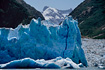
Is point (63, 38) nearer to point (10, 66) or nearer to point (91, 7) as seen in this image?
point (10, 66)

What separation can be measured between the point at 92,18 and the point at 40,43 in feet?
198

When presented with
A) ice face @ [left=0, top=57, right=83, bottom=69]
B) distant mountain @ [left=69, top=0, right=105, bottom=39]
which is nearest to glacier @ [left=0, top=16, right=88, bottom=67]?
ice face @ [left=0, top=57, right=83, bottom=69]

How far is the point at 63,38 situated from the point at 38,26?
2.70m

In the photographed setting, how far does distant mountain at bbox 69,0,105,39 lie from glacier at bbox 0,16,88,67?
144 feet

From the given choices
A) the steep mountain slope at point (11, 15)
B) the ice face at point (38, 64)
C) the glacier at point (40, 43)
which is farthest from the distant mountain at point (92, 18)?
Result: the ice face at point (38, 64)

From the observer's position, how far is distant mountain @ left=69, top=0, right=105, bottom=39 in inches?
2829

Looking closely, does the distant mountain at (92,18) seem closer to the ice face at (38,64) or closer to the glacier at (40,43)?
the glacier at (40,43)

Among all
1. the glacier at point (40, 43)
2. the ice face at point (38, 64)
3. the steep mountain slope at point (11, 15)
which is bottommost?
the ice face at point (38, 64)

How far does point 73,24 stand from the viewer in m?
23.4

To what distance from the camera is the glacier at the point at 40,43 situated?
21516mm

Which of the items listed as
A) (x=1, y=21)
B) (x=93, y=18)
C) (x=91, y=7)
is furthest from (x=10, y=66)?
(x=91, y=7)

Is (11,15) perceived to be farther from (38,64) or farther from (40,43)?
(38,64)

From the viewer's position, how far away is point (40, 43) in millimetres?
21672

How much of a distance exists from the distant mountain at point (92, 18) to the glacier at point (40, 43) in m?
43.9
